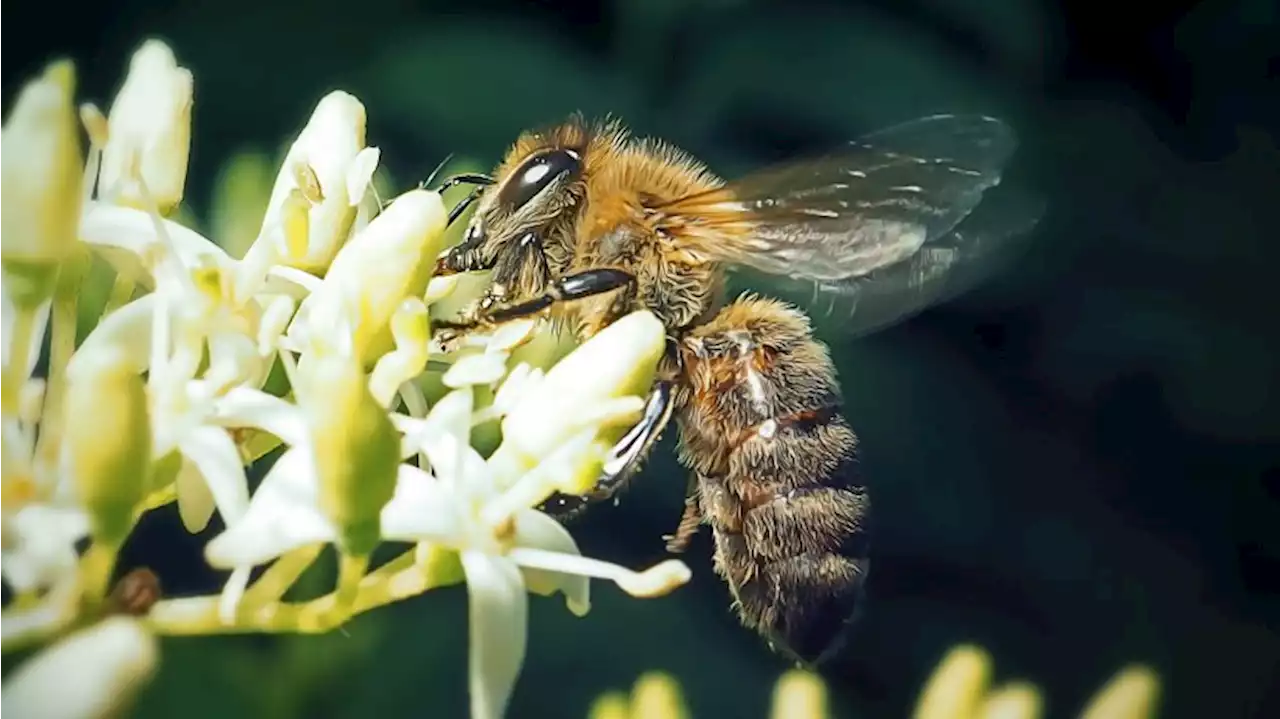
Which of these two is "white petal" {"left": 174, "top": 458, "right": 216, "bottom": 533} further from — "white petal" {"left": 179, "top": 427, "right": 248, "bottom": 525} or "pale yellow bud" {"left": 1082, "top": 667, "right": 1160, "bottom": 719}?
"pale yellow bud" {"left": 1082, "top": 667, "right": 1160, "bottom": 719}

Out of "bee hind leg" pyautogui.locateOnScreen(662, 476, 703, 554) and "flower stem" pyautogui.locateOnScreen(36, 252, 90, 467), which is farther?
"bee hind leg" pyautogui.locateOnScreen(662, 476, 703, 554)

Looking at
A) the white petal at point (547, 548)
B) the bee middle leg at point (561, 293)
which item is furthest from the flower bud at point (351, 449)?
the bee middle leg at point (561, 293)

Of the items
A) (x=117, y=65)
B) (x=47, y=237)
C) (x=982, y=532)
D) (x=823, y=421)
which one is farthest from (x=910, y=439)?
(x=47, y=237)

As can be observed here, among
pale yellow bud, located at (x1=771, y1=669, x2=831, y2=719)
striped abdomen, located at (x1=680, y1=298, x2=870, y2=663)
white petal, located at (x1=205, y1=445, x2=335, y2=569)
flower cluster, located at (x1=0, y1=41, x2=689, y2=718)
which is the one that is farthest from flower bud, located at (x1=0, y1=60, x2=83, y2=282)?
pale yellow bud, located at (x1=771, y1=669, x2=831, y2=719)

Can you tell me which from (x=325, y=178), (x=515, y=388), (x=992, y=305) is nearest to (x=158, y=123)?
(x=325, y=178)

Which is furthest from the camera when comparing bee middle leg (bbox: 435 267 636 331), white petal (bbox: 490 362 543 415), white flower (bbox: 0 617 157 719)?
bee middle leg (bbox: 435 267 636 331)

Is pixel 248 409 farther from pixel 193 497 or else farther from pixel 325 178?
pixel 325 178

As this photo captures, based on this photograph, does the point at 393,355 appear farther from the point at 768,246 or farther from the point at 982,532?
the point at 982,532

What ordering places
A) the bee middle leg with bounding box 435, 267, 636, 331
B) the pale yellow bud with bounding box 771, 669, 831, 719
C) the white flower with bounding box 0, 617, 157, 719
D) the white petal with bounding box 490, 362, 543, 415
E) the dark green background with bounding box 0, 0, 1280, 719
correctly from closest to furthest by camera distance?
the white flower with bounding box 0, 617, 157, 719
the white petal with bounding box 490, 362, 543, 415
the bee middle leg with bounding box 435, 267, 636, 331
the pale yellow bud with bounding box 771, 669, 831, 719
the dark green background with bounding box 0, 0, 1280, 719
